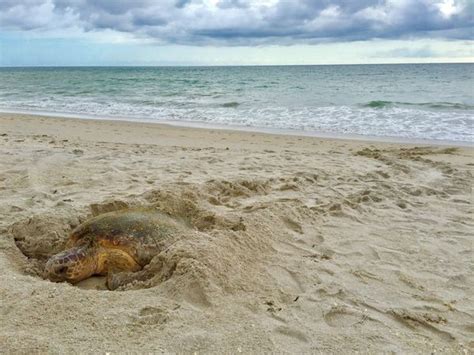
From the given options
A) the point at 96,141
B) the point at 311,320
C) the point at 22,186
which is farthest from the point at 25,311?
the point at 96,141

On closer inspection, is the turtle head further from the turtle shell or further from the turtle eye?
the turtle shell

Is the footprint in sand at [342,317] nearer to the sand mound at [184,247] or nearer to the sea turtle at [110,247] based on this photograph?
the sand mound at [184,247]

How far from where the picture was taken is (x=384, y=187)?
5043 millimetres

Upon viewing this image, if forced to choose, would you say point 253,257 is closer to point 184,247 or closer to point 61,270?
point 184,247

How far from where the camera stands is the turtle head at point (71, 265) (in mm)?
2742

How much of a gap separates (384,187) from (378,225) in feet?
3.93

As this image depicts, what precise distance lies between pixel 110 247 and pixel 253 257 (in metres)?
0.99

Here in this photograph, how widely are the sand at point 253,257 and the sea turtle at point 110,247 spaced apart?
4.3 inches

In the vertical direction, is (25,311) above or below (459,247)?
above

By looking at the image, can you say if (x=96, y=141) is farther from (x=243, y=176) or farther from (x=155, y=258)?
(x=155, y=258)

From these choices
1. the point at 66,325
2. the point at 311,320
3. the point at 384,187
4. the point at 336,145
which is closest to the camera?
the point at 66,325

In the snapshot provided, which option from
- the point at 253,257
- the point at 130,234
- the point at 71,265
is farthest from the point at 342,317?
the point at 71,265

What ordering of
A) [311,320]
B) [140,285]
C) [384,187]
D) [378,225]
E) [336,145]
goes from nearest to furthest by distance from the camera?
[311,320] < [140,285] < [378,225] < [384,187] < [336,145]

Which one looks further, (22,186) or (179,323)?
(22,186)
